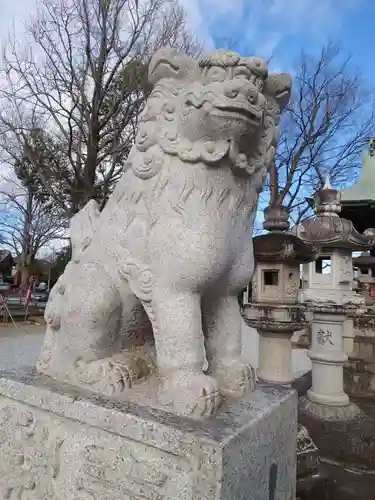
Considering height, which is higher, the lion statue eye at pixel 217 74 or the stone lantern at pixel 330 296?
the lion statue eye at pixel 217 74

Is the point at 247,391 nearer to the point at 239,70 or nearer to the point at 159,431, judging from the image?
the point at 159,431

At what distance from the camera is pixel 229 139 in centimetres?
119

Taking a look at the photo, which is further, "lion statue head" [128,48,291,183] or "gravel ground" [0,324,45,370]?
"gravel ground" [0,324,45,370]

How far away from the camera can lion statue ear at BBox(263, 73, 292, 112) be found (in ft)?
4.24

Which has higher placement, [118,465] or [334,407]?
[118,465]

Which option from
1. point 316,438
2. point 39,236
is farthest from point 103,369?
point 39,236

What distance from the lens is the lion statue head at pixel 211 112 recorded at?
114 centimetres

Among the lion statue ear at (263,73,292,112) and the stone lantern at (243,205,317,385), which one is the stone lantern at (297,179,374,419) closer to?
the stone lantern at (243,205,317,385)

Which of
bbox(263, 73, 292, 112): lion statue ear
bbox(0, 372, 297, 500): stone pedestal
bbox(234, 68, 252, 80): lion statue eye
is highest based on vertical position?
bbox(263, 73, 292, 112): lion statue ear

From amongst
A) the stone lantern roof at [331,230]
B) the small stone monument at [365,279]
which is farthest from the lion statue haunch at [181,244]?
the small stone monument at [365,279]

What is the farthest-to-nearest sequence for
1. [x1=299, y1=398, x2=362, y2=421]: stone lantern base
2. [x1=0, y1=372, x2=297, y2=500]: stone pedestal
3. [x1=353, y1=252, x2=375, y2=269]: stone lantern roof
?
[x1=353, y1=252, x2=375, y2=269]: stone lantern roof → [x1=299, y1=398, x2=362, y2=421]: stone lantern base → [x1=0, y1=372, x2=297, y2=500]: stone pedestal

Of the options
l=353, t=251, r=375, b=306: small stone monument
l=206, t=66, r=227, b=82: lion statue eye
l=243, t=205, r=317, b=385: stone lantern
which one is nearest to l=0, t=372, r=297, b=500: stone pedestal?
l=206, t=66, r=227, b=82: lion statue eye

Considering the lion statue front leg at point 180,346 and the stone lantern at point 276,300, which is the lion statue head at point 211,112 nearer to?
the lion statue front leg at point 180,346

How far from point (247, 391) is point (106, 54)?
784 cm
